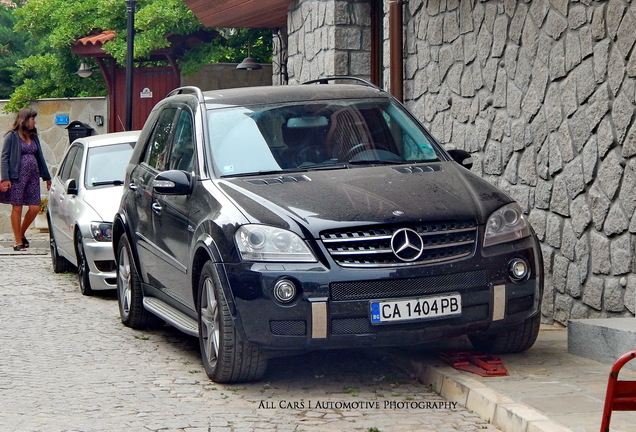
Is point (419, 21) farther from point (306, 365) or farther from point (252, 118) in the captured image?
point (306, 365)

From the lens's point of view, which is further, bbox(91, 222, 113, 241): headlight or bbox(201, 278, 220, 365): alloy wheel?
bbox(91, 222, 113, 241): headlight

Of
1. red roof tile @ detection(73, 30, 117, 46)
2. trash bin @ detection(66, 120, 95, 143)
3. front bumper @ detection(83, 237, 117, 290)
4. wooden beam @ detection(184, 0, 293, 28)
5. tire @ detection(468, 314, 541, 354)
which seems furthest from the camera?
red roof tile @ detection(73, 30, 117, 46)

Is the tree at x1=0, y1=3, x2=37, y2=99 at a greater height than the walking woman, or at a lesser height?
greater

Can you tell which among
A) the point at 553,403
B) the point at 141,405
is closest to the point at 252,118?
the point at 141,405

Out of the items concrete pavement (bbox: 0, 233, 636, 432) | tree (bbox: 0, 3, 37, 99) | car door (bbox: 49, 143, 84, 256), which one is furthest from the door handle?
tree (bbox: 0, 3, 37, 99)

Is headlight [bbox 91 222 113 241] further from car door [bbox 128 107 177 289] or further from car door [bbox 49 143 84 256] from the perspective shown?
car door [bbox 128 107 177 289]

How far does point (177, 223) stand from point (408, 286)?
1875 mm

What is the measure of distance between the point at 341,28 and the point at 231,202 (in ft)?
23.0

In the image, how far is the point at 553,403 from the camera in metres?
6.04

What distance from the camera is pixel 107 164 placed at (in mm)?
12828

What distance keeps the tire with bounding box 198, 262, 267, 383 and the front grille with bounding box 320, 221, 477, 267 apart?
0.71 m

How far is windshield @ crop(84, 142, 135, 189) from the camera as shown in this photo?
1259 centimetres

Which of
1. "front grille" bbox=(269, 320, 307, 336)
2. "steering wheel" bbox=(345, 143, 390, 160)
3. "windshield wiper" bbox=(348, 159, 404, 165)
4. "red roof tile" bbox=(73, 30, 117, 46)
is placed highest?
"red roof tile" bbox=(73, 30, 117, 46)

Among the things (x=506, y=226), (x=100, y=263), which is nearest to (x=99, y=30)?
(x=100, y=263)
